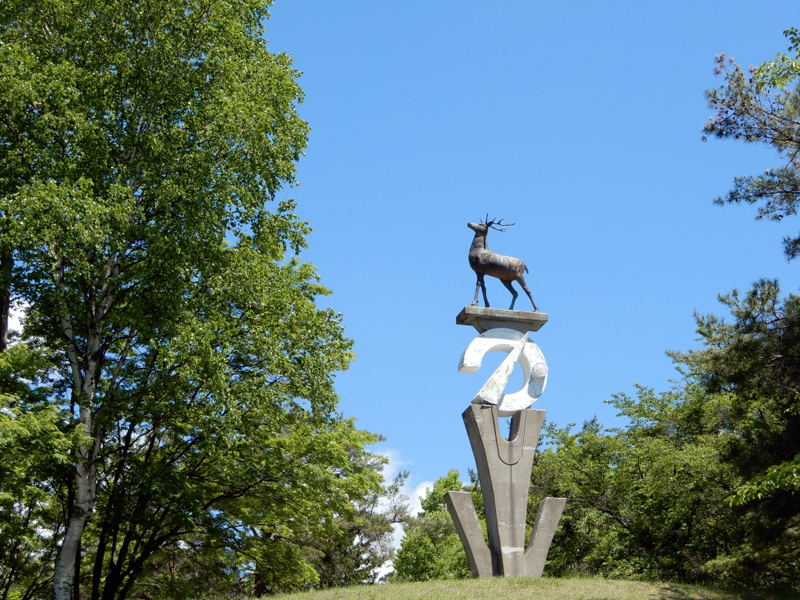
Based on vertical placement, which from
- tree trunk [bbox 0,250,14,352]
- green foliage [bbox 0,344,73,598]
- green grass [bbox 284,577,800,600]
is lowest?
green grass [bbox 284,577,800,600]

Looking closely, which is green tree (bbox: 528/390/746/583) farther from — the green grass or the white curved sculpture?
the white curved sculpture

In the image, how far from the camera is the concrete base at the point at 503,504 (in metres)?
13.2

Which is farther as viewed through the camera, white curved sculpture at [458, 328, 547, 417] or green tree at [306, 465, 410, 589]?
green tree at [306, 465, 410, 589]

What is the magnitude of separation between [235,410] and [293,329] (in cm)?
278

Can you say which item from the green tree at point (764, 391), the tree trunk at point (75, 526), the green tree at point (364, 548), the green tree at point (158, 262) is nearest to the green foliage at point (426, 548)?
the green tree at point (364, 548)

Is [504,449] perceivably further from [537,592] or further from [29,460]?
[29,460]

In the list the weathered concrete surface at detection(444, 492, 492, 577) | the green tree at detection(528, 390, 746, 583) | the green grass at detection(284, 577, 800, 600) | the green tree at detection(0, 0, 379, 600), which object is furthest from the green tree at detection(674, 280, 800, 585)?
the green tree at detection(0, 0, 379, 600)

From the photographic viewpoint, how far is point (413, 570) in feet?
110

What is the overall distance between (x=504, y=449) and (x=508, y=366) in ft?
5.21

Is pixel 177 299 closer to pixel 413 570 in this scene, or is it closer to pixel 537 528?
pixel 537 528

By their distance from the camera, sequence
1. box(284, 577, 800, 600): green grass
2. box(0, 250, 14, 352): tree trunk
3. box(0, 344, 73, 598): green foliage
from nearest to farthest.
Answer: box(284, 577, 800, 600): green grass → box(0, 344, 73, 598): green foliage → box(0, 250, 14, 352): tree trunk

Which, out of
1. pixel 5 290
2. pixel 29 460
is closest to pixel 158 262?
pixel 5 290

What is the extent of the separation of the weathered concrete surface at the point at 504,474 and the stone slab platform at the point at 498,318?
1.72 meters

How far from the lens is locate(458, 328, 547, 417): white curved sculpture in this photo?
1426 cm
